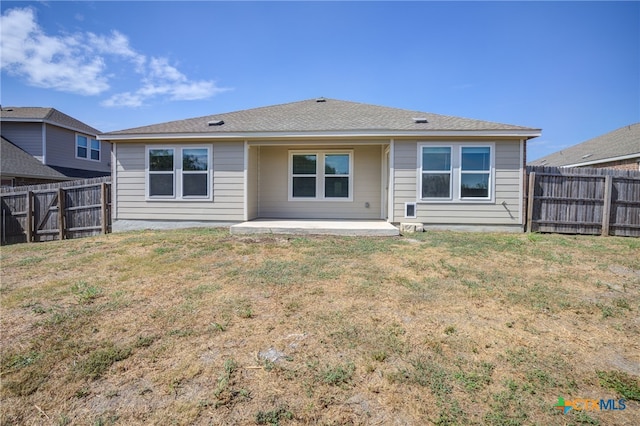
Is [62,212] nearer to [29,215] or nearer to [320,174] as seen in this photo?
[29,215]

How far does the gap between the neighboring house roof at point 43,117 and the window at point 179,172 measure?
10312mm

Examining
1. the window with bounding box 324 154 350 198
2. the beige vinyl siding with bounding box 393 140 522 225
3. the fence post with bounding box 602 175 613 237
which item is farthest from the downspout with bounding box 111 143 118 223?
the fence post with bounding box 602 175 613 237

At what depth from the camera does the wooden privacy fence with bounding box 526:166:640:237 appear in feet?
26.2

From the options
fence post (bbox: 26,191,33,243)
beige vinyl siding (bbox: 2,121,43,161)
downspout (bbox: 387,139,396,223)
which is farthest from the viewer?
beige vinyl siding (bbox: 2,121,43,161)

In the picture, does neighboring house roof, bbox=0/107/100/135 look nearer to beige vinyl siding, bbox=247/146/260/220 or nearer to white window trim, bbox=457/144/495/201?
beige vinyl siding, bbox=247/146/260/220

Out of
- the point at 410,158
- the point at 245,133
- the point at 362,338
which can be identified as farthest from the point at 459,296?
the point at 245,133

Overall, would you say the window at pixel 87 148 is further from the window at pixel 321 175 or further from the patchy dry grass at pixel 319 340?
the patchy dry grass at pixel 319 340

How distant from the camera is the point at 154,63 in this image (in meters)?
10.3

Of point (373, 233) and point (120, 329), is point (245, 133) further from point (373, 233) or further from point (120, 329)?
point (120, 329)

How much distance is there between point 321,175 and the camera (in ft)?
32.1

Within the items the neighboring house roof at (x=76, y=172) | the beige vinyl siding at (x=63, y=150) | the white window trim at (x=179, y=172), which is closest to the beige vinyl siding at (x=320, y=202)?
the white window trim at (x=179, y=172)

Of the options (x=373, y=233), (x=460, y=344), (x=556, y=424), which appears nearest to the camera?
(x=556, y=424)

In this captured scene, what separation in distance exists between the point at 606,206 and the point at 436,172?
447 centimetres

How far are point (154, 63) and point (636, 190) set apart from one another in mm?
14824
